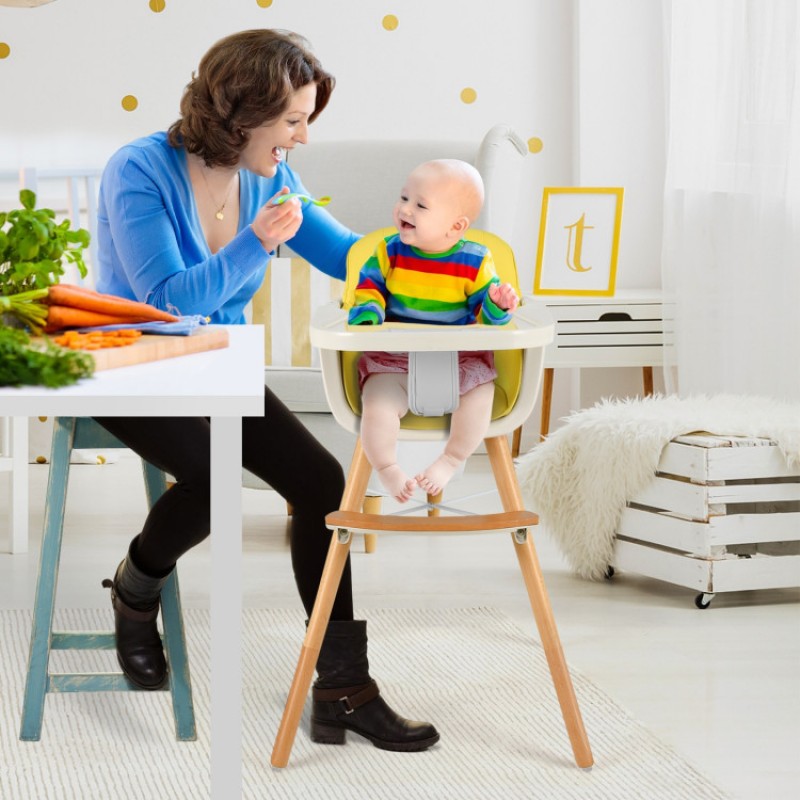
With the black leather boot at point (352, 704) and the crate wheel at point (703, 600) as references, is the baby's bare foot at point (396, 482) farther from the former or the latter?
the crate wheel at point (703, 600)

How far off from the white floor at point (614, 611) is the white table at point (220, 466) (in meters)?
0.75

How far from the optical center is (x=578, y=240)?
4387mm

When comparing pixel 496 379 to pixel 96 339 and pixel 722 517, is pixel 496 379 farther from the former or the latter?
pixel 722 517

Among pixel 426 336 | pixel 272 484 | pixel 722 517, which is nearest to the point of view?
pixel 426 336

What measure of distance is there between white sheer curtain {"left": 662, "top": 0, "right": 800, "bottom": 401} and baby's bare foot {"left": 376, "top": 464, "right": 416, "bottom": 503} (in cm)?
185

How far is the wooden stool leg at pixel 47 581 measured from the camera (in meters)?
1.72

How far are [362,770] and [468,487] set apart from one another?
2.33m

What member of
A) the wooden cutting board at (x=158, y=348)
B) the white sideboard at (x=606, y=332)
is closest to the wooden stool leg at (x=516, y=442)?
the white sideboard at (x=606, y=332)

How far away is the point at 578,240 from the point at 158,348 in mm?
3264

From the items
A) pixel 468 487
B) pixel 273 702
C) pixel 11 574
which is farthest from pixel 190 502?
pixel 468 487

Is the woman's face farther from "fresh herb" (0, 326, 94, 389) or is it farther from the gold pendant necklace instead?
"fresh herb" (0, 326, 94, 389)

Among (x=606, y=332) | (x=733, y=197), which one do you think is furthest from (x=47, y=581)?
(x=606, y=332)

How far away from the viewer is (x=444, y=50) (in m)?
4.66

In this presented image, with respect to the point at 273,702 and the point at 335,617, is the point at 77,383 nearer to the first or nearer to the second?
the point at 335,617
